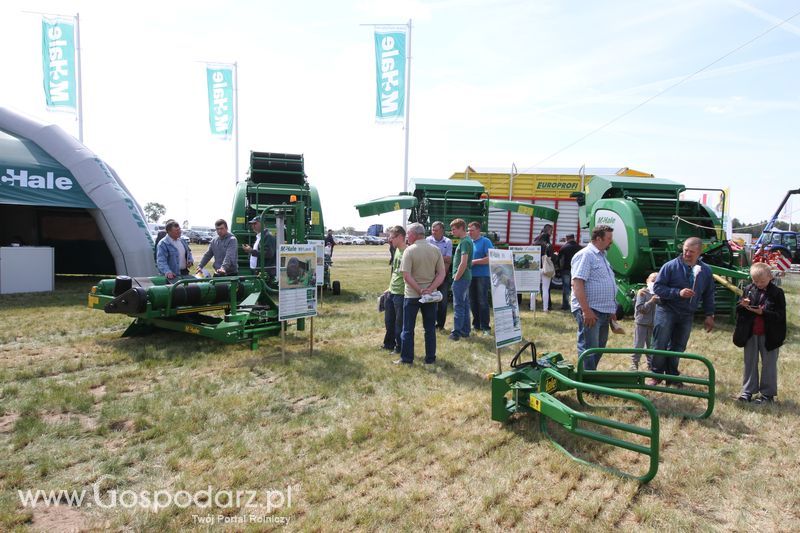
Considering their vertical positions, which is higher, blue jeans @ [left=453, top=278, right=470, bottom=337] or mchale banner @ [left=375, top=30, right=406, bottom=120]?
mchale banner @ [left=375, top=30, right=406, bottom=120]

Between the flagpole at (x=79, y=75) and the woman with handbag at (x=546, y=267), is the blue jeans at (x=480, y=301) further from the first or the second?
the flagpole at (x=79, y=75)

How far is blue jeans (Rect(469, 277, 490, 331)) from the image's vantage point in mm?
7660

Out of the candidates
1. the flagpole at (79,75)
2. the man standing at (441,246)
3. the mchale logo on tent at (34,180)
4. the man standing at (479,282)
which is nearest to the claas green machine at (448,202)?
the man standing at (479,282)

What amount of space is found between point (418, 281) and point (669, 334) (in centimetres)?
265

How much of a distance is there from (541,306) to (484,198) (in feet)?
9.11

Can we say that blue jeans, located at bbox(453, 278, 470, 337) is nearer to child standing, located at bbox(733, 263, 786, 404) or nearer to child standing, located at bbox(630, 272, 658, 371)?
child standing, located at bbox(630, 272, 658, 371)

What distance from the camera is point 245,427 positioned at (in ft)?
13.2

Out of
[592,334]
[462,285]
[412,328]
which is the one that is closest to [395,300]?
[412,328]

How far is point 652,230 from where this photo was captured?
8711mm

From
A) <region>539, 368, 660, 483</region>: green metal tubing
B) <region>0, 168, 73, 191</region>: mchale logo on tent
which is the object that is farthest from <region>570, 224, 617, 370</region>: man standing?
<region>0, 168, 73, 191</region>: mchale logo on tent

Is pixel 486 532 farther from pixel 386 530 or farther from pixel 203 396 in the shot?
pixel 203 396

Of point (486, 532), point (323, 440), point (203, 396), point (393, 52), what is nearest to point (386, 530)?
point (486, 532)

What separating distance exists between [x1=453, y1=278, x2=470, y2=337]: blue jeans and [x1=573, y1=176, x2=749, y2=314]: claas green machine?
279cm

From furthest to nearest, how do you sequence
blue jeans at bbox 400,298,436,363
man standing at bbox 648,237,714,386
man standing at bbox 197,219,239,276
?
man standing at bbox 197,219,239,276
blue jeans at bbox 400,298,436,363
man standing at bbox 648,237,714,386
